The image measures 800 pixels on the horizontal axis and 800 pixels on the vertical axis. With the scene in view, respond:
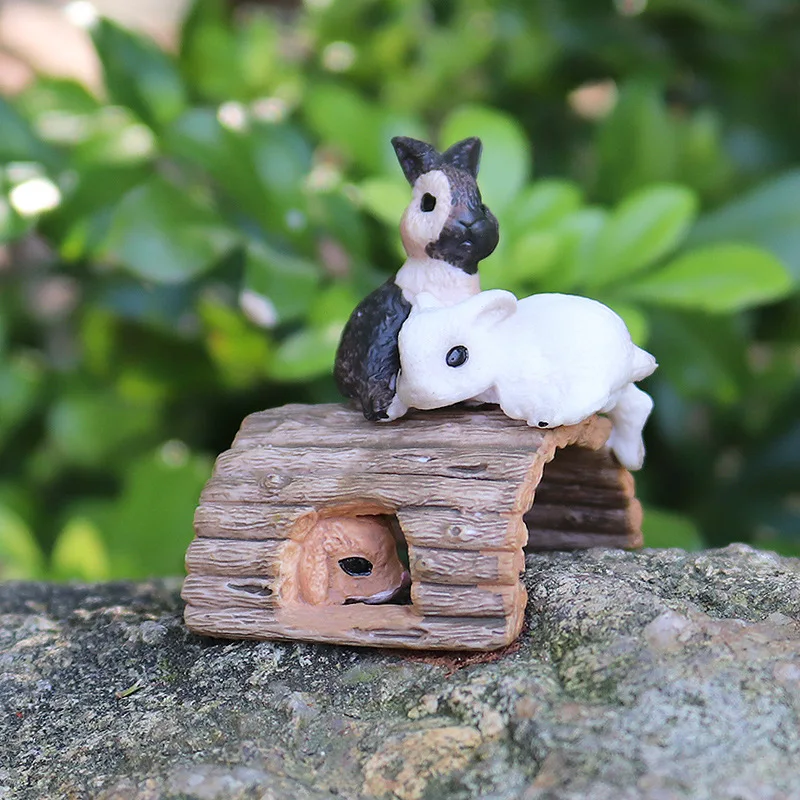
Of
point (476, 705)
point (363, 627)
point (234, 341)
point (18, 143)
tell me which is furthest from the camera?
point (234, 341)

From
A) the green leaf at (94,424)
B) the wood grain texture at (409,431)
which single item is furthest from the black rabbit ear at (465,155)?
the green leaf at (94,424)

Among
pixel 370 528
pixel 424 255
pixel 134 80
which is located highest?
pixel 134 80

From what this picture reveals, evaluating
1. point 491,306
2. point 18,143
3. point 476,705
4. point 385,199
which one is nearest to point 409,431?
point 491,306

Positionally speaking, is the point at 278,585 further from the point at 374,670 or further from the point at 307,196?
the point at 307,196

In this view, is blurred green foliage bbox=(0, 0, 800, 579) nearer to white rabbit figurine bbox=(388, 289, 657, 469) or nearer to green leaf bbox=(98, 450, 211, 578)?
green leaf bbox=(98, 450, 211, 578)

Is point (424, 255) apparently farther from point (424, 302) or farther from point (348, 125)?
point (348, 125)

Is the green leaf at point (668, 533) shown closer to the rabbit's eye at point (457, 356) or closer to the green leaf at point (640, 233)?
the green leaf at point (640, 233)

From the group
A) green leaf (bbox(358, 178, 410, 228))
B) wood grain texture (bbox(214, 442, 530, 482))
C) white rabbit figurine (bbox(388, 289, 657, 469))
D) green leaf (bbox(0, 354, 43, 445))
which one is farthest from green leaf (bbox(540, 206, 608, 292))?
green leaf (bbox(0, 354, 43, 445))
